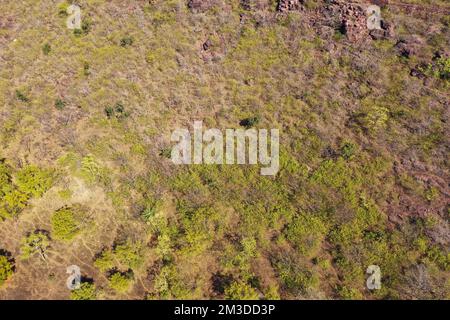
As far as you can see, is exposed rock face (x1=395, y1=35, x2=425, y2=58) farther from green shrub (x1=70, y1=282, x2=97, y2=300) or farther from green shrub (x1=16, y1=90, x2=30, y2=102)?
green shrub (x1=16, y1=90, x2=30, y2=102)

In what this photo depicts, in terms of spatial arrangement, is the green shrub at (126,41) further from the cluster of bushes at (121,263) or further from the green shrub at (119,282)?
the green shrub at (119,282)

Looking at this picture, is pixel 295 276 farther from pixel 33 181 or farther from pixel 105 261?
pixel 33 181

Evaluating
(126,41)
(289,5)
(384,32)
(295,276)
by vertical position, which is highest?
(289,5)

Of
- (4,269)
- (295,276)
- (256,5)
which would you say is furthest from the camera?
(256,5)

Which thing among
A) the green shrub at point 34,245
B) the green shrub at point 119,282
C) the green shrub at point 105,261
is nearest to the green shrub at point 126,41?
the green shrub at point 34,245

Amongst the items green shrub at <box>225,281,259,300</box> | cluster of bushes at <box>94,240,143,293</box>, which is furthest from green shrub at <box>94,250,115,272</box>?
green shrub at <box>225,281,259,300</box>

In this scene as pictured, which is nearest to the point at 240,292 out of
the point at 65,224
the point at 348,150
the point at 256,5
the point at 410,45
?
the point at 348,150

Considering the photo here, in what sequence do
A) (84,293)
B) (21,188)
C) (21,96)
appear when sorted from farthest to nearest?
(21,96) < (21,188) < (84,293)
